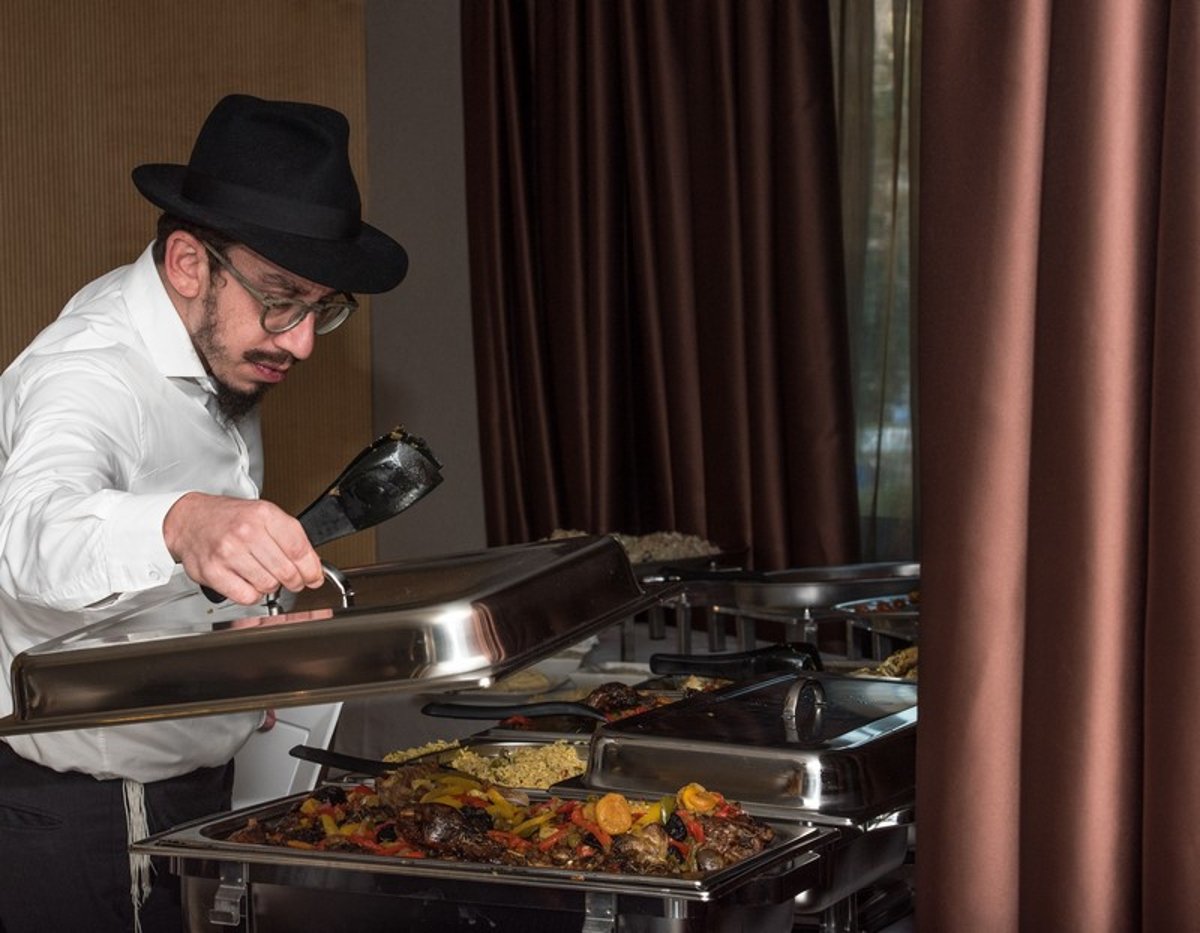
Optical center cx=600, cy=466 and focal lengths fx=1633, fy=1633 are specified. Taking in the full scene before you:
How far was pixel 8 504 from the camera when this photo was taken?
1.22 meters

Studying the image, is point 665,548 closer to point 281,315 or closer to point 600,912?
point 281,315

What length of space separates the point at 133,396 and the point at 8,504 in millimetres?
336

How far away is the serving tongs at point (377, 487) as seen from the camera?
1.37 meters

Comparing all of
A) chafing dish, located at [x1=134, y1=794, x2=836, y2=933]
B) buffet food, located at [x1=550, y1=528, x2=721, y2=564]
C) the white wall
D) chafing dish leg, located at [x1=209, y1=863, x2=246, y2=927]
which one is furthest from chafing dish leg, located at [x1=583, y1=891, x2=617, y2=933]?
the white wall

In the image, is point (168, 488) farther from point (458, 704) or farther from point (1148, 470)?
point (1148, 470)

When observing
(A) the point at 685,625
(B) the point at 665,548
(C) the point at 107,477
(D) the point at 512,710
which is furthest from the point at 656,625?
(C) the point at 107,477

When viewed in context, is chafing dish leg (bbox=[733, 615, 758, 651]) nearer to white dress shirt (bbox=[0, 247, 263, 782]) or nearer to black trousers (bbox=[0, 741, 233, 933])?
white dress shirt (bbox=[0, 247, 263, 782])

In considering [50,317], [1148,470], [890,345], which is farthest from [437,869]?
[50,317]

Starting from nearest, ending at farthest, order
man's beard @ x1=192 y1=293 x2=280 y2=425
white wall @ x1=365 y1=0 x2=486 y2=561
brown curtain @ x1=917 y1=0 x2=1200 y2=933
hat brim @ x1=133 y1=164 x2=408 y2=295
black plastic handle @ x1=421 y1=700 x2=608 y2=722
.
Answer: brown curtain @ x1=917 y1=0 x2=1200 y2=933
hat brim @ x1=133 y1=164 x2=408 y2=295
man's beard @ x1=192 y1=293 x2=280 y2=425
black plastic handle @ x1=421 y1=700 x2=608 y2=722
white wall @ x1=365 y1=0 x2=486 y2=561

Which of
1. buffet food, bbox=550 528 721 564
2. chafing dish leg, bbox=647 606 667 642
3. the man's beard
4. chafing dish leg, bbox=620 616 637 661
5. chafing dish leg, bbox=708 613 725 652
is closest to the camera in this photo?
the man's beard

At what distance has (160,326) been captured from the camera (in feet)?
5.29

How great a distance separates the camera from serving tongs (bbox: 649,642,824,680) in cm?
197

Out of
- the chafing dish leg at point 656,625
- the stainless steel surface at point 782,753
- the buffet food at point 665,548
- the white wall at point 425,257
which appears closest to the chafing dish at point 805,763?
the stainless steel surface at point 782,753

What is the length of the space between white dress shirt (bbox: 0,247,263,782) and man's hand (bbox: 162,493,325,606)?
0.19 feet
